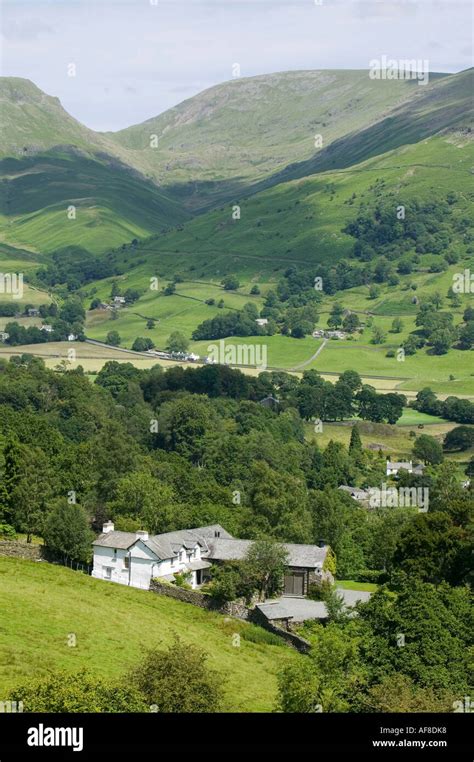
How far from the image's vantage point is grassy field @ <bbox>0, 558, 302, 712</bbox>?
157 feet

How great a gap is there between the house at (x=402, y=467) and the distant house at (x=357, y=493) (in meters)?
10.5

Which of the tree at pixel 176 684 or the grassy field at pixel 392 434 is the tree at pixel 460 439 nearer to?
the grassy field at pixel 392 434

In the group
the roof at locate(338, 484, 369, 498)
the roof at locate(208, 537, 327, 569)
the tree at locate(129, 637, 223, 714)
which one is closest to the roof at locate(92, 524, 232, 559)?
the roof at locate(208, 537, 327, 569)

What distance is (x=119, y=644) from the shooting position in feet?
175

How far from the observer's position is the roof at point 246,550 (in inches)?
2889

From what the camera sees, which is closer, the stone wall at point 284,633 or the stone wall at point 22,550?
the stone wall at point 284,633

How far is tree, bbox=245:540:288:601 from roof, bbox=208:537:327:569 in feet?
5.80

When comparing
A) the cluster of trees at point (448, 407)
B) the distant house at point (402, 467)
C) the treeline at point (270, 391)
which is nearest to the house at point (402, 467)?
the distant house at point (402, 467)

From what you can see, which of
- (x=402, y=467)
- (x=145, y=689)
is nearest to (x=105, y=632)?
(x=145, y=689)

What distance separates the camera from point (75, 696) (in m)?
32.8

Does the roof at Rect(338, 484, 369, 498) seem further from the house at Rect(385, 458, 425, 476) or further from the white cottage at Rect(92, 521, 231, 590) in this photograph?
the white cottage at Rect(92, 521, 231, 590)

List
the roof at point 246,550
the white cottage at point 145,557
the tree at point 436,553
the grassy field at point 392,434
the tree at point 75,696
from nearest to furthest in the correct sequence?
the tree at point 75,696 < the tree at point 436,553 < the white cottage at point 145,557 < the roof at point 246,550 < the grassy field at point 392,434

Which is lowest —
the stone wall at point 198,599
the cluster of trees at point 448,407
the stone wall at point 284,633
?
the stone wall at point 284,633

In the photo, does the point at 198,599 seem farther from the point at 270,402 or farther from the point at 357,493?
the point at 270,402
